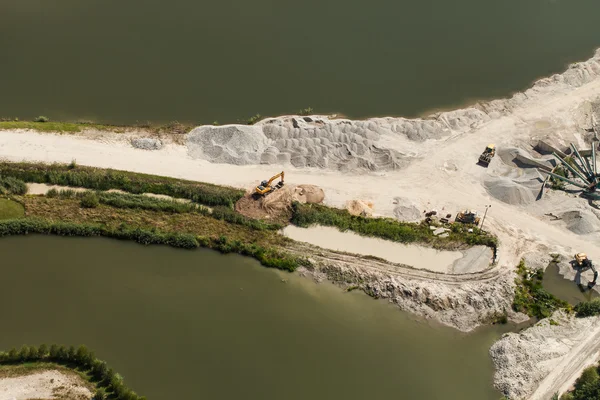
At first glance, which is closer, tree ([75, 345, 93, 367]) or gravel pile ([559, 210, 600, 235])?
tree ([75, 345, 93, 367])

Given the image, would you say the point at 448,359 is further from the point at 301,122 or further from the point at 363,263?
the point at 301,122

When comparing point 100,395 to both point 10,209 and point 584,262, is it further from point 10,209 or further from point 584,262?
point 584,262

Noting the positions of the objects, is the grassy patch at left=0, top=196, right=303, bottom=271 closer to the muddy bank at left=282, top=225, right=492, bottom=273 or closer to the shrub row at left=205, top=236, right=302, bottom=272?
the shrub row at left=205, top=236, right=302, bottom=272

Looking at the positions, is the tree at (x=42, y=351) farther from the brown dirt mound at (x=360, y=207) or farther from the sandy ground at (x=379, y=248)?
the brown dirt mound at (x=360, y=207)

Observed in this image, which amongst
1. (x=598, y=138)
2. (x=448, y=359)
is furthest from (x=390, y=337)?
(x=598, y=138)

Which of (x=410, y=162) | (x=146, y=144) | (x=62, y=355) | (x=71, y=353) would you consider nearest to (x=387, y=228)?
(x=410, y=162)

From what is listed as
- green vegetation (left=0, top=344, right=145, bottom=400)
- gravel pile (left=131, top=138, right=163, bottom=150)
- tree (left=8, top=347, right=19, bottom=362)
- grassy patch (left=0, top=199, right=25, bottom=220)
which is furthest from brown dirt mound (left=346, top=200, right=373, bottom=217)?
grassy patch (left=0, top=199, right=25, bottom=220)

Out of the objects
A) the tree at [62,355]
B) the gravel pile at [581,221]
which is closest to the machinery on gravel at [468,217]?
the gravel pile at [581,221]
